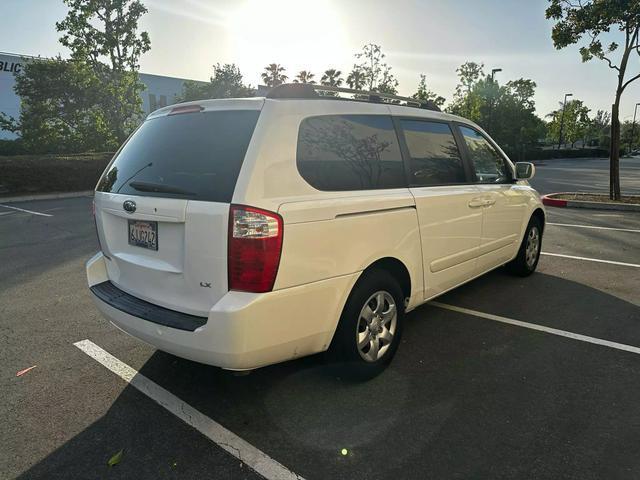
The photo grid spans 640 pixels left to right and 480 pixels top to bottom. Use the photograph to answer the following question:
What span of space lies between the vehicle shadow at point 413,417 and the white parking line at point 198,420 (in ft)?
0.17

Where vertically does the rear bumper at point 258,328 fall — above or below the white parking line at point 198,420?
above

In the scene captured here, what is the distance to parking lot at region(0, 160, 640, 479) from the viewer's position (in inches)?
93.3

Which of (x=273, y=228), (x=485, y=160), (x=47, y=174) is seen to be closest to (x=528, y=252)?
(x=485, y=160)

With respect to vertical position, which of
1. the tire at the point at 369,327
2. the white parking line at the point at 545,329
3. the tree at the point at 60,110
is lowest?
the white parking line at the point at 545,329

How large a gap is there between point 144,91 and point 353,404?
125 feet

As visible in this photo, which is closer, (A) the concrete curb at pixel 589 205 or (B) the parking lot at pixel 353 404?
(B) the parking lot at pixel 353 404

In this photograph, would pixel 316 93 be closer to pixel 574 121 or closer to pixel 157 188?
pixel 157 188

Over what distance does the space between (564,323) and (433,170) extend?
6.42 ft

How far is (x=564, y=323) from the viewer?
4.21 metres

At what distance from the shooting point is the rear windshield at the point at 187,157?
2.56 m

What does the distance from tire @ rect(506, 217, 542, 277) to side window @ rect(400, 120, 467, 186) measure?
187cm

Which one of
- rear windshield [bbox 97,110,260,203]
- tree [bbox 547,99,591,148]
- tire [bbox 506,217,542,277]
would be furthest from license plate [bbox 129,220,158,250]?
tree [bbox 547,99,591,148]

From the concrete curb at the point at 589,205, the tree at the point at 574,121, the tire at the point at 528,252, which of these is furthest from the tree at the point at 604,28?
the tree at the point at 574,121

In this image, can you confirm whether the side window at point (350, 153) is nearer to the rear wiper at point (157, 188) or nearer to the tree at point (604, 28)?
the rear wiper at point (157, 188)
